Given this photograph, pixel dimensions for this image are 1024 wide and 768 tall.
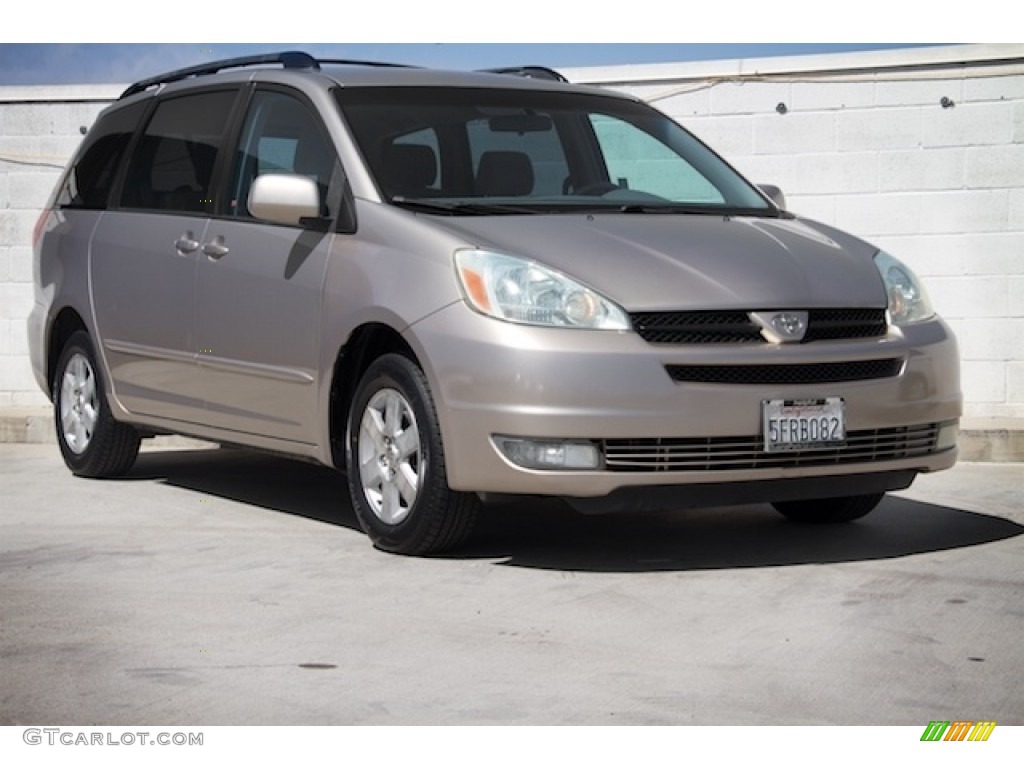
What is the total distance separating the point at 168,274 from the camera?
A: 27.0 ft

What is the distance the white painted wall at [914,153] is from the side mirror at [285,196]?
16.9 ft

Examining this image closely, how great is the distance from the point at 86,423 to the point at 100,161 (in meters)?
1.24

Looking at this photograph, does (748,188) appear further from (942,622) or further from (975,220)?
(975,220)

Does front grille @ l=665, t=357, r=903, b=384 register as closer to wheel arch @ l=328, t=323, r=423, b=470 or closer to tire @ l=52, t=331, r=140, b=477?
wheel arch @ l=328, t=323, r=423, b=470

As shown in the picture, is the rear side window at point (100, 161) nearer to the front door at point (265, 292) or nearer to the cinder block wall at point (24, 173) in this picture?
the front door at point (265, 292)

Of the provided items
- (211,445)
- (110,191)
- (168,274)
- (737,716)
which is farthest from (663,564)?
(211,445)

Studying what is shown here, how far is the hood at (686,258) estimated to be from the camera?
6.46 meters

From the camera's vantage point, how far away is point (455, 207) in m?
6.98

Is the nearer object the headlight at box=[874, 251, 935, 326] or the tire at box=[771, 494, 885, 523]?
the headlight at box=[874, 251, 935, 326]

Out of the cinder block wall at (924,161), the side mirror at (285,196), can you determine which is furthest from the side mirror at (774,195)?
the cinder block wall at (924,161)

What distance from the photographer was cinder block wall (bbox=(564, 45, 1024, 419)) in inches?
441

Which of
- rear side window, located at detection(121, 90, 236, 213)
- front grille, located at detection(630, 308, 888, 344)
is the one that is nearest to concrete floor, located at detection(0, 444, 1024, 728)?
front grille, located at detection(630, 308, 888, 344)

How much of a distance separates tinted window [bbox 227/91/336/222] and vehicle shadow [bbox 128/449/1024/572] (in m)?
1.39

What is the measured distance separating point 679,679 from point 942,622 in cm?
111
